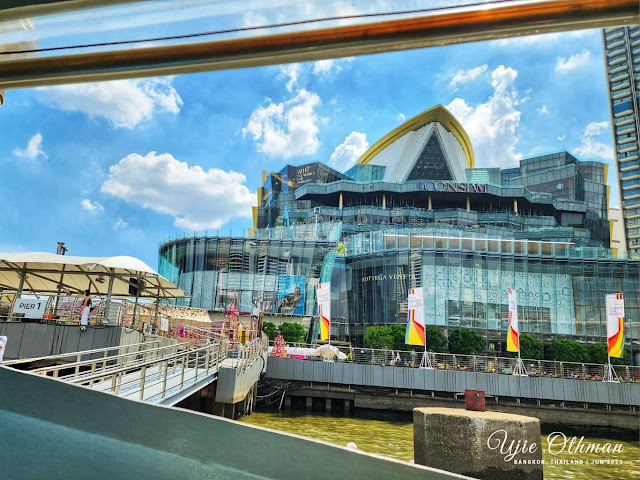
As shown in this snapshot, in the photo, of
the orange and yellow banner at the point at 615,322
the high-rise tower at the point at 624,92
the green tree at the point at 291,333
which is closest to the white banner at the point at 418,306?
the orange and yellow banner at the point at 615,322

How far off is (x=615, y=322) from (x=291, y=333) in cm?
1978

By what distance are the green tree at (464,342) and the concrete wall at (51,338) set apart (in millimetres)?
26846

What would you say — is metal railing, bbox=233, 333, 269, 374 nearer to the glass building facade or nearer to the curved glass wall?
the glass building facade

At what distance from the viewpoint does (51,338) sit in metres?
10.5

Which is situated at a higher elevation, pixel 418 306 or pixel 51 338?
pixel 418 306

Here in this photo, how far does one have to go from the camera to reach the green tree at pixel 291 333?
3281 cm

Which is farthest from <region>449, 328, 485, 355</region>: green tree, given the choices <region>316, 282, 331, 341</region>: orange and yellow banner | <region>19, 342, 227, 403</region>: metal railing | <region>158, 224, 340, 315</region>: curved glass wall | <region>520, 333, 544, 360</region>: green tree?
<region>19, 342, 227, 403</region>: metal railing

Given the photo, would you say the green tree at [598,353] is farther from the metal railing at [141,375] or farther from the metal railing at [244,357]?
the metal railing at [141,375]

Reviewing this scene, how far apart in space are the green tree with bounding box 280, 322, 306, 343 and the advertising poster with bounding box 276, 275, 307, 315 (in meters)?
7.61

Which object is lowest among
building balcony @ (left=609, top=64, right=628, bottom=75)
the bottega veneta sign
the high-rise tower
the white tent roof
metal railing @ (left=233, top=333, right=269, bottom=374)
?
metal railing @ (left=233, top=333, right=269, bottom=374)

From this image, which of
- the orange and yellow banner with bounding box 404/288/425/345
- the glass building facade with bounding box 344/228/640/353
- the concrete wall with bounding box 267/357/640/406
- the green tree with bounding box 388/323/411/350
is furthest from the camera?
the glass building facade with bounding box 344/228/640/353

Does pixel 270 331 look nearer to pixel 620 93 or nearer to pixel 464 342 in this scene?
pixel 464 342

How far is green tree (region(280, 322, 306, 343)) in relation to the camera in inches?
1292

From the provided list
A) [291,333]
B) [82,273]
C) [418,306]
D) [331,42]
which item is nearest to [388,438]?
[418,306]
